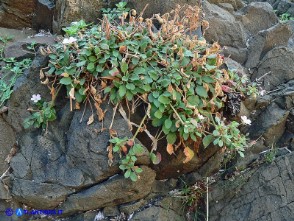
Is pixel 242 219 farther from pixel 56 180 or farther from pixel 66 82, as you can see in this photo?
pixel 66 82

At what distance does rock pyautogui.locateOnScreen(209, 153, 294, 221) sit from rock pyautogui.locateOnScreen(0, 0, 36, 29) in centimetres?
283

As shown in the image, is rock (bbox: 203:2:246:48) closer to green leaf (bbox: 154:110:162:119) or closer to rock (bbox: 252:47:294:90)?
rock (bbox: 252:47:294:90)

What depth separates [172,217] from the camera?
11.3 ft

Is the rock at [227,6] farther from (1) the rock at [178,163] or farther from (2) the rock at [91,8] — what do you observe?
(1) the rock at [178,163]

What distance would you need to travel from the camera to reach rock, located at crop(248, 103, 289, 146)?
3.64 m

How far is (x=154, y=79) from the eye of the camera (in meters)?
3.05

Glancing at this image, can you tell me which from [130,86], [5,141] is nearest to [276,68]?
[130,86]

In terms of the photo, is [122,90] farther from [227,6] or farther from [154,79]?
[227,6]

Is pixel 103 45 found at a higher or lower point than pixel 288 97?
higher

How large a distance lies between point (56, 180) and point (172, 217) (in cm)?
107

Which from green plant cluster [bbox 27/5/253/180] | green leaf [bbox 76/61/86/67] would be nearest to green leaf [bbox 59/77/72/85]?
green plant cluster [bbox 27/5/253/180]

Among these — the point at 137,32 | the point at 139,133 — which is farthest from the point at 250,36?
the point at 139,133

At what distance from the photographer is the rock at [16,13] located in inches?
175

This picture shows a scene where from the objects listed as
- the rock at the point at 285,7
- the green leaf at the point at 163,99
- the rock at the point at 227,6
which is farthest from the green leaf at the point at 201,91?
the rock at the point at 285,7
